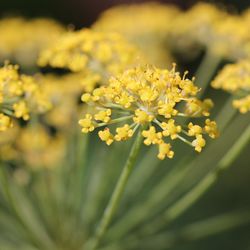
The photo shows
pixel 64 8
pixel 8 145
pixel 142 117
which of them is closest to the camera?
pixel 142 117

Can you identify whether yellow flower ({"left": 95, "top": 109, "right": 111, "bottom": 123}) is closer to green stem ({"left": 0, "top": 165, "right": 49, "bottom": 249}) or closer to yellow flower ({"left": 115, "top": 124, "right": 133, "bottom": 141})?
yellow flower ({"left": 115, "top": 124, "right": 133, "bottom": 141})

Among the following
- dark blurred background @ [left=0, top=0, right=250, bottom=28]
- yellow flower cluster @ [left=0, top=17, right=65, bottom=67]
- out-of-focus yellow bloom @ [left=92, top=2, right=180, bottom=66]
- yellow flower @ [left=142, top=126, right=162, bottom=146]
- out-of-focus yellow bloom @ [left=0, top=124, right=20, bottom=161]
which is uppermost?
yellow flower @ [left=142, top=126, right=162, bottom=146]

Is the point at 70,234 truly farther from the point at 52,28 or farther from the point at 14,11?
the point at 14,11

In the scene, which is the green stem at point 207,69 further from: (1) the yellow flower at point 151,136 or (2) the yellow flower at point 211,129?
(1) the yellow flower at point 151,136

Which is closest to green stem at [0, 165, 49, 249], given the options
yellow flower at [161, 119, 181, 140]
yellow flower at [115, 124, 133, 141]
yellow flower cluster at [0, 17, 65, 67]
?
yellow flower at [115, 124, 133, 141]

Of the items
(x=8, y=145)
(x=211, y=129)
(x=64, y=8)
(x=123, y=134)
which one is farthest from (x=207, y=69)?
(x=64, y=8)

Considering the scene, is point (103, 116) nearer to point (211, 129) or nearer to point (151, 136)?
point (151, 136)

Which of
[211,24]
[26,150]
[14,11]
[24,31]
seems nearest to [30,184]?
[26,150]
